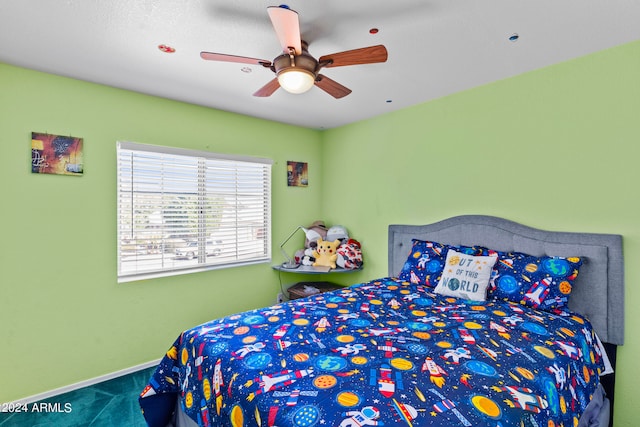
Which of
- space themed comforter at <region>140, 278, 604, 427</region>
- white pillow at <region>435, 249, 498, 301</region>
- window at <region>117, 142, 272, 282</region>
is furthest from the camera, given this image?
window at <region>117, 142, 272, 282</region>

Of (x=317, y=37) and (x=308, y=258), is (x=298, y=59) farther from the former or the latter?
(x=308, y=258)

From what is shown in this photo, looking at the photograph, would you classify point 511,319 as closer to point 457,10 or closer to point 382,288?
point 382,288

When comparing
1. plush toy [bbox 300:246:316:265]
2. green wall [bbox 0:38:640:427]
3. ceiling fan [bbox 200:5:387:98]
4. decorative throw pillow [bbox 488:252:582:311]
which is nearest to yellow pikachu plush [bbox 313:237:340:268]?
plush toy [bbox 300:246:316:265]

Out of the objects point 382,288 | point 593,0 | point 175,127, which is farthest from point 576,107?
point 175,127

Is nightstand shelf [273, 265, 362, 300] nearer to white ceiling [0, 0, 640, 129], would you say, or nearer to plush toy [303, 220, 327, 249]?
plush toy [303, 220, 327, 249]

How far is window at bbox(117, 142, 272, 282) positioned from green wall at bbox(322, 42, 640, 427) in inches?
52.4

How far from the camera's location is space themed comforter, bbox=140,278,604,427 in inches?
40.9

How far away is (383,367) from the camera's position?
4.18 ft

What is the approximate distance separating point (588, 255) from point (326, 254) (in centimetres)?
229

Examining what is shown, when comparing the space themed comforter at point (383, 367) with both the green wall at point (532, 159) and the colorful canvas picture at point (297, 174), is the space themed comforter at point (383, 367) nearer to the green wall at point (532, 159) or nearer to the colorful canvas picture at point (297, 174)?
the green wall at point (532, 159)

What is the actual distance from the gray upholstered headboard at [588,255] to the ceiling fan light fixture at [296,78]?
182 centimetres

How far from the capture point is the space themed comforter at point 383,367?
1.04 metres

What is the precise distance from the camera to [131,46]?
76.1 inches

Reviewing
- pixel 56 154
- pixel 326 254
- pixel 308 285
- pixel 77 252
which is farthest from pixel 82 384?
pixel 326 254
